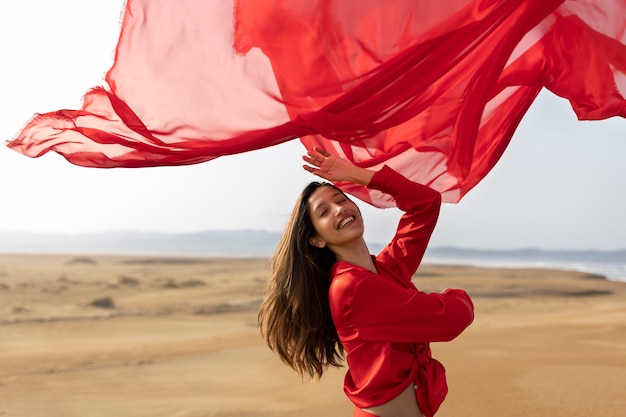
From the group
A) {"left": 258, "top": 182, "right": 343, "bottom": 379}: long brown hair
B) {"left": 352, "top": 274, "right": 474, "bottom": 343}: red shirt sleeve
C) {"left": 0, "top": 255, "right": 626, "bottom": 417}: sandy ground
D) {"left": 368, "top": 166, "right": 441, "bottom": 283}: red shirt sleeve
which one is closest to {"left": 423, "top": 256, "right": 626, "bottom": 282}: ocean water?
{"left": 0, "top": 255, "right": 626, "bottom": 417}: sandy ground

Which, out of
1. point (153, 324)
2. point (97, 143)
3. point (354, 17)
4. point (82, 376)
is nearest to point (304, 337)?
point (97, 143)

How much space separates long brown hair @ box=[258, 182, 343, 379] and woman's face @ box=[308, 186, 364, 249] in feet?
0.16

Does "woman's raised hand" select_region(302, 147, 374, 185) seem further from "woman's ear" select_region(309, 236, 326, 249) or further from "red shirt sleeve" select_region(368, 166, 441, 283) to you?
"woman's ear" select_region(309, 236, 326, 249)

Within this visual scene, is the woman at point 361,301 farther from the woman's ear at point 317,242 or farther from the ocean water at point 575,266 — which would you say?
the ocean water at point 575,266

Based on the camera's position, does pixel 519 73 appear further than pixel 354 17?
Yes

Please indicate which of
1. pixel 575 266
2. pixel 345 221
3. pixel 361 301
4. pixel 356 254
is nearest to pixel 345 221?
pixel 345 221

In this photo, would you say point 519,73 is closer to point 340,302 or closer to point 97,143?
point 340,302

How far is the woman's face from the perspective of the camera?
3170 mm

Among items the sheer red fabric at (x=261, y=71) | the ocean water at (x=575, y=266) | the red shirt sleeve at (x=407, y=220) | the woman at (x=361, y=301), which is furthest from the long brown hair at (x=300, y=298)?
the ocean water at (x=575, y=266)

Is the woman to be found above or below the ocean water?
above

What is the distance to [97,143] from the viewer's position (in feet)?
10.4

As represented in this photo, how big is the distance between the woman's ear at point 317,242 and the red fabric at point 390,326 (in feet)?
0.42

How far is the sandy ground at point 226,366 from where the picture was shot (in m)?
6.65

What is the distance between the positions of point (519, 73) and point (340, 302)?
5.42 ft
